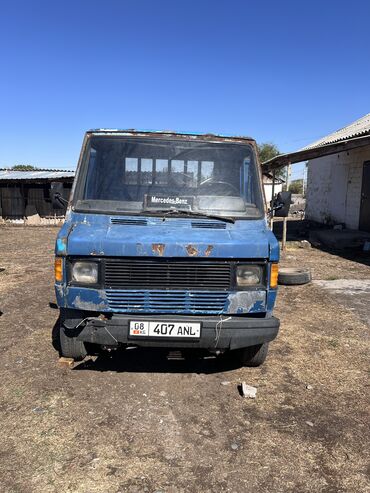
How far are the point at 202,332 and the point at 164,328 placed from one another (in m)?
0.31

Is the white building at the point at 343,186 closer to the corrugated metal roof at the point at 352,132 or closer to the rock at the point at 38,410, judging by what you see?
the corrugated metal roof at the point at 352,132

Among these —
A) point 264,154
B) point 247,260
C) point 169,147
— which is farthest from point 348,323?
point 264,154

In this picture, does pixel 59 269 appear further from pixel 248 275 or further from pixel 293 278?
pixel 293 278

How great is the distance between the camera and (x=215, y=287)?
140 inches

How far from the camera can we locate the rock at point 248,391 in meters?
3.72

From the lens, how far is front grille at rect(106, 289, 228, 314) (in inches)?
139

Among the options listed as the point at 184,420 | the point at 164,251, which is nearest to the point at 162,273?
the point at 164,251

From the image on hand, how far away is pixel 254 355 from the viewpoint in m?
4.19

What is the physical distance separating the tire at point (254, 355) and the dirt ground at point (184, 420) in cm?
11

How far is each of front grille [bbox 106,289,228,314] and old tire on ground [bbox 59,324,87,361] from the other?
78cm

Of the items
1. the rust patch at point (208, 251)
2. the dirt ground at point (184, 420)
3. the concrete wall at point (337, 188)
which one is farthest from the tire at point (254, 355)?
the concrete wall at point (337, 188)

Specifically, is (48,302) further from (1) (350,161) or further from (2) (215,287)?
(1) (350,161)

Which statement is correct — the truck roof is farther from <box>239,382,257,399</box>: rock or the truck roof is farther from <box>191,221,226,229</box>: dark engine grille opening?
<box>239,382,257,399</box>: rock

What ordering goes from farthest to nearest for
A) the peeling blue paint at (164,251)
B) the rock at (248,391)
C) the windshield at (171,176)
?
the windshield at (171,176)
the rock at (248,391)
the peeling blue paint at (164,251)
